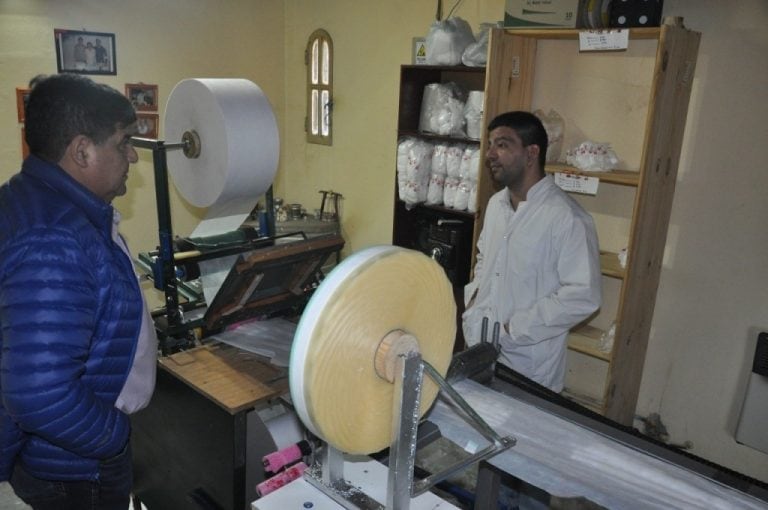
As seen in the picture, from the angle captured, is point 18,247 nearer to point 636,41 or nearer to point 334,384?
point 334,384

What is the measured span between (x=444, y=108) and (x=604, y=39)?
0.98 meters

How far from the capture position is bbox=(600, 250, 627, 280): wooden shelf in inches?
103

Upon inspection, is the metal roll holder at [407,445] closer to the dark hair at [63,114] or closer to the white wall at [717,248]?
the dark hair at [63,114]

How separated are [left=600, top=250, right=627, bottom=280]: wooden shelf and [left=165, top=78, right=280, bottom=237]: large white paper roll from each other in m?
1.50

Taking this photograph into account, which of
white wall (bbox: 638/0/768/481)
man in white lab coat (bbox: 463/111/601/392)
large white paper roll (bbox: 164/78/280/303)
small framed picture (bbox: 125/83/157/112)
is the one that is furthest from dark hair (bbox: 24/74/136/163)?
small framed picture (bbox: 125/83/157/112)

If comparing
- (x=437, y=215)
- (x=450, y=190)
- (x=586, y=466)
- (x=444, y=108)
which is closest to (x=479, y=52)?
(x=444, y=108)

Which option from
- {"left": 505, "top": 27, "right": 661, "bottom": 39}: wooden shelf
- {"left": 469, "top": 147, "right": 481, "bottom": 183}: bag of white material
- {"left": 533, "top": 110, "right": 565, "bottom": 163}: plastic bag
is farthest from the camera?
{"left": 469, "top": 147, "right": 481, "bottom": 183}: bag of white material

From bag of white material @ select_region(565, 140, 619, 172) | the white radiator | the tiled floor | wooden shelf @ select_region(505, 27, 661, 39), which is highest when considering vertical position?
wooden shelf @ select_region(505, 27, 661, 39)

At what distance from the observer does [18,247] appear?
3.94 feet

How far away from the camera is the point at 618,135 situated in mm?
2873

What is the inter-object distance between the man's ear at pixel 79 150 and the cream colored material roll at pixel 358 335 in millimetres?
787

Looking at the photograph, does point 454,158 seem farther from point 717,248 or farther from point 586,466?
point 586,466

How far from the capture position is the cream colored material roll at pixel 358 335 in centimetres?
89

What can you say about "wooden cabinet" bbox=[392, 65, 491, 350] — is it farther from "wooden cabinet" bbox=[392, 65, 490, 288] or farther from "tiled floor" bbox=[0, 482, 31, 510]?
"tiled floor" bbox=[0, 482, 31, 510]
